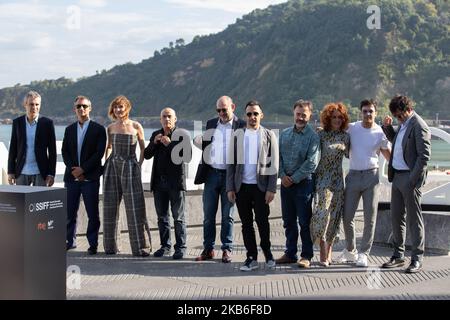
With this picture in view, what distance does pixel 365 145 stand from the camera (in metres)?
7.93

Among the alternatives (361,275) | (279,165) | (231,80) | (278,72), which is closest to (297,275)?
(361,275)

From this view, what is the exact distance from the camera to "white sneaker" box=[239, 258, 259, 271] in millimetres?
7648

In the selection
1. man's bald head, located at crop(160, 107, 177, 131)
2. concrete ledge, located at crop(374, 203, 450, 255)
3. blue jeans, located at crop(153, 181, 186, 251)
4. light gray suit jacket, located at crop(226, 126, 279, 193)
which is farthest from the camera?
concrete ledge, located at crop(374, 203, 450, 255)

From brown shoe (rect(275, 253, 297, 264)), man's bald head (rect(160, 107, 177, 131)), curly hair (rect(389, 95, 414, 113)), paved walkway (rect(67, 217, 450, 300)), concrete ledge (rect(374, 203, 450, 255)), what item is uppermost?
curly hair (rect(389, 95, 414, 113))

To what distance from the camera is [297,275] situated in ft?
24.5

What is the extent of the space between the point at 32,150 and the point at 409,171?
4541 millimetres

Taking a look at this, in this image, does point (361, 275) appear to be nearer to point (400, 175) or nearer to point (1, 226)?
point (400, 175)

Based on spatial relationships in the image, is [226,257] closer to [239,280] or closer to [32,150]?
[239,280]

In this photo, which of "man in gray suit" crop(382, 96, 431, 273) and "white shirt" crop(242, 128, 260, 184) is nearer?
"man in gray suit" crop(382, 96, 431, 273)

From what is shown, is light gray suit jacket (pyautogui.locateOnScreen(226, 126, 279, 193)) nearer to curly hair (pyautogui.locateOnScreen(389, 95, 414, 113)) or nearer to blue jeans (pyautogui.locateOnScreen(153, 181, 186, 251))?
blue jeans (pyautogui.locateOnScreen(153, 181, 186, 251))

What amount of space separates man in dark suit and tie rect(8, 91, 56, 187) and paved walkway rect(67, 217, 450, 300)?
110cm

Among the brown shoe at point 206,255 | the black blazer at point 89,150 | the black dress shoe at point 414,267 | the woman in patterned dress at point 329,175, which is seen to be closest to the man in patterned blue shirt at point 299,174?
the woman in patterned dress at point 329,175

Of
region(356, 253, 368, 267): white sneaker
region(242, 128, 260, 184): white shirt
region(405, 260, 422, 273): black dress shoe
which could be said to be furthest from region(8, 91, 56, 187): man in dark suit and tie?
region(405, 260, 422, 273): black dress shoe

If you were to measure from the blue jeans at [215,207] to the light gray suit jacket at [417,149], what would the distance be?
2.10 meters
